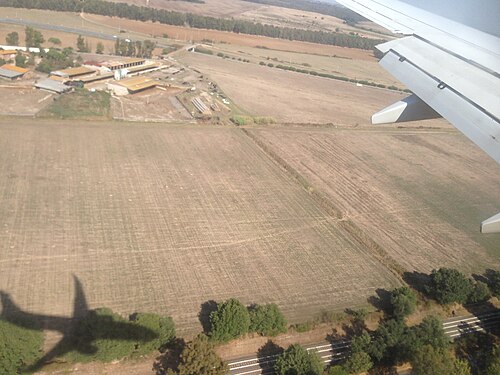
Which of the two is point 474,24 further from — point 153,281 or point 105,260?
point 105,260

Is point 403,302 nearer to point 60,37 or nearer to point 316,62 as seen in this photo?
point 60,37

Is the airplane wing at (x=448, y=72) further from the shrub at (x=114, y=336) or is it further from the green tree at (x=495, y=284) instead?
the green tree at (x=495, y=284)

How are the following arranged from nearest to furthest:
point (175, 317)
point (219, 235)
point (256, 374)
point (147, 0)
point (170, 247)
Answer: point (256, 374)
point (175, 317)
point (170, 247)
point (219, 235)
point (147, 0)

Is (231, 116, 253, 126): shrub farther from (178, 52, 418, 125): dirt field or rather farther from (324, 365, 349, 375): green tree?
(324, 365, 349, 375): green tree

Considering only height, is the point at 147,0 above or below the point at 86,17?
above

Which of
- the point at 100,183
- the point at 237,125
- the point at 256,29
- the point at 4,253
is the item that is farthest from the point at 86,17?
the point at 4,253
